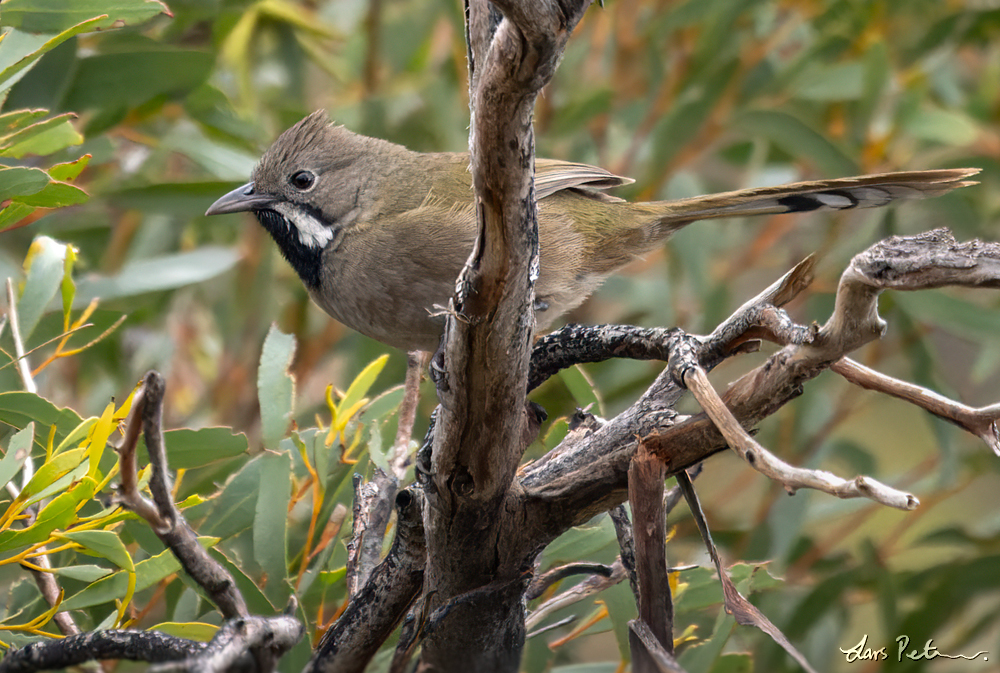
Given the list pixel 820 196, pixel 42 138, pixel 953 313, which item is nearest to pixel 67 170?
pixel 42 138

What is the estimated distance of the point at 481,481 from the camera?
5.34ft

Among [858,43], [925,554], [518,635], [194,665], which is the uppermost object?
[858,43]

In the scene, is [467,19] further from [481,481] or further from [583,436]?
[583,436]

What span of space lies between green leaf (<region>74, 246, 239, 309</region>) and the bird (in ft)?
2.01

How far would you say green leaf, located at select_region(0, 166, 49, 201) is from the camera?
1.87 metres

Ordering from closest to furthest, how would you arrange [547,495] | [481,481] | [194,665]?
1. [194,665]
2. [481,481]
3. [547,495]

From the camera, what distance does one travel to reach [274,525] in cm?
231

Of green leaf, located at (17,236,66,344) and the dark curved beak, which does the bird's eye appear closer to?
the dark curved beak

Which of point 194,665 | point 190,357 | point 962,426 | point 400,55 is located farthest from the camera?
point 190,357

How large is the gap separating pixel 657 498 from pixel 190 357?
13.5 ft

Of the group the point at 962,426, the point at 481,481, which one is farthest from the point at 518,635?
the point at 962,426

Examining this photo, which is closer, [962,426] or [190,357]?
[962,426]
